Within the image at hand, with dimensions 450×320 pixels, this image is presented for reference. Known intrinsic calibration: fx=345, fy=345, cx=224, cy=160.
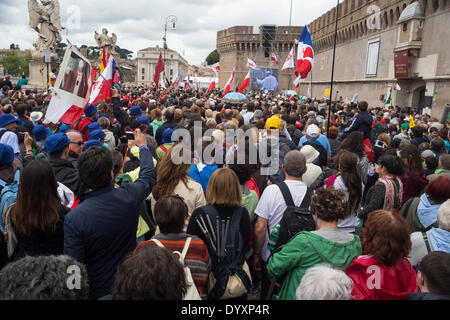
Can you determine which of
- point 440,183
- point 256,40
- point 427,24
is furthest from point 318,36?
point 440,183

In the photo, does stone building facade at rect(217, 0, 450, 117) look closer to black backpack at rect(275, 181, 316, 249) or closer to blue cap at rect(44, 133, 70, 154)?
black backpack at rect(275, 181, 316, 249)

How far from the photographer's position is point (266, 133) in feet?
20.4

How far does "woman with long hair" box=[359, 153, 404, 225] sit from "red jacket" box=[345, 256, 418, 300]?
146 cm

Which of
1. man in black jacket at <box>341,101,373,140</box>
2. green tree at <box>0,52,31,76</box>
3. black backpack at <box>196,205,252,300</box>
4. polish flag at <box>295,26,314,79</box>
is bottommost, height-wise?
black backpack at <box>196,205,252,300</box>

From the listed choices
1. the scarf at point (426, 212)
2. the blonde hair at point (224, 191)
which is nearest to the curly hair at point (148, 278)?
the blonde hair at point (224, 191)

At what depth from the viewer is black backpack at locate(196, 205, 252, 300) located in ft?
8.59

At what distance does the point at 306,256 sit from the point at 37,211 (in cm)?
180

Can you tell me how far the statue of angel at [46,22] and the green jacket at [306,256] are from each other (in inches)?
764

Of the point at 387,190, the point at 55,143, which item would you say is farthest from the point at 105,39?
the point at 387,190

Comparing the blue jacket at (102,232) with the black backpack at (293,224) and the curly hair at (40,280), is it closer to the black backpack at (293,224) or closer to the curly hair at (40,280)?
the curly hair at (40,280)

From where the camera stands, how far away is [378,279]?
218cm

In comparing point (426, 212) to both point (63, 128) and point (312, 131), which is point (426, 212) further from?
point (63, 128)

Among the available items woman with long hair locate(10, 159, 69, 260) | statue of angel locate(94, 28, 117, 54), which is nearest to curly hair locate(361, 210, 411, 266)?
woman with long hair locate(10, 159, 69, 260)

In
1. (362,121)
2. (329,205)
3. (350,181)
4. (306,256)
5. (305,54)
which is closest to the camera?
(306,256)
